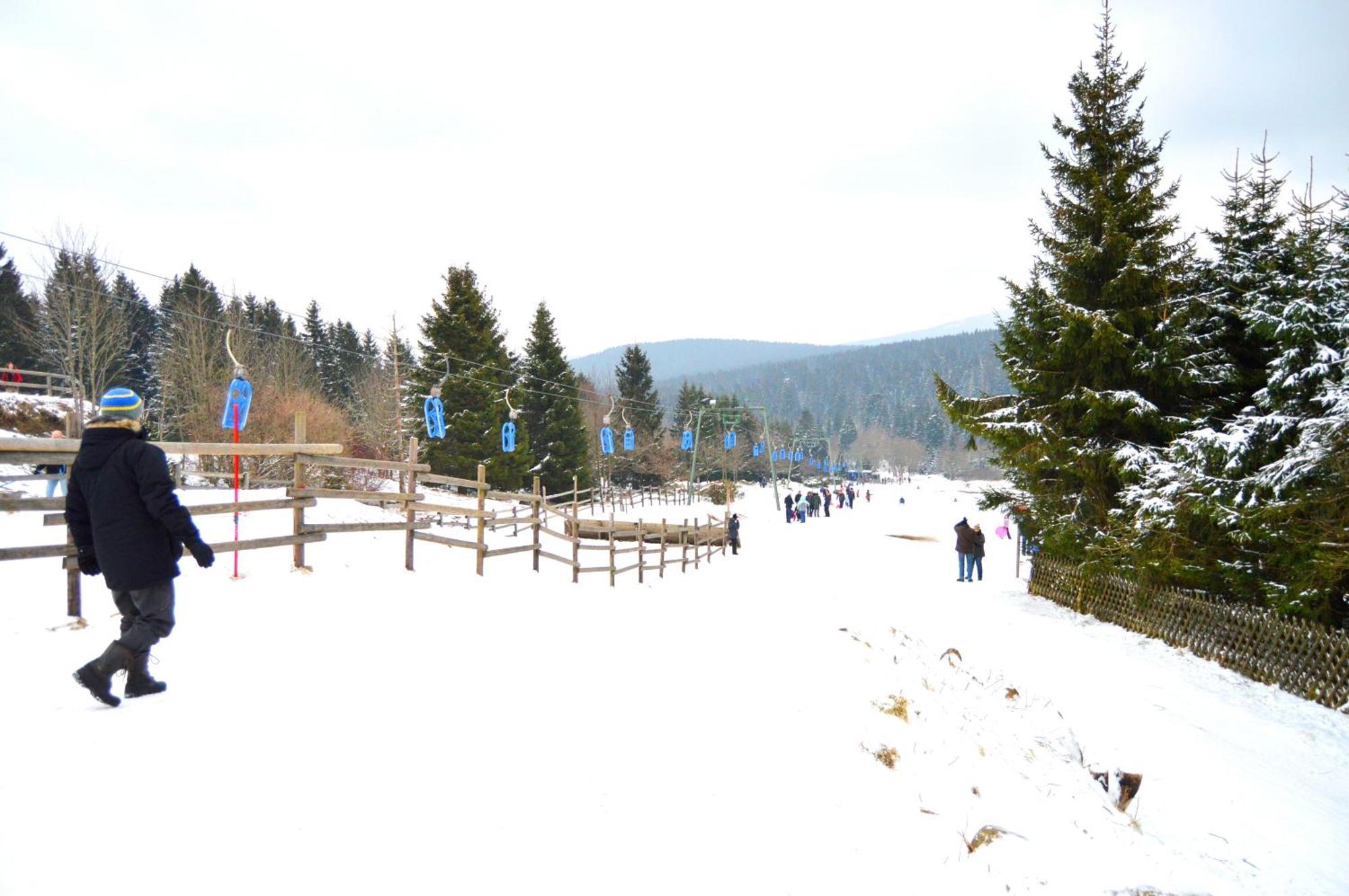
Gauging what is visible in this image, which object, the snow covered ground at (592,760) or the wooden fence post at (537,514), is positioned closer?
the snow covered ground at (592,760)

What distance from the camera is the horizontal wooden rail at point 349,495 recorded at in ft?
26.5

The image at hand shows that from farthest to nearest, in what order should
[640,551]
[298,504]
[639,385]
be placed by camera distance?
[639,385]
[640,551]
[298,504]

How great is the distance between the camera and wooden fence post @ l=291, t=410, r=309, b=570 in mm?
8070

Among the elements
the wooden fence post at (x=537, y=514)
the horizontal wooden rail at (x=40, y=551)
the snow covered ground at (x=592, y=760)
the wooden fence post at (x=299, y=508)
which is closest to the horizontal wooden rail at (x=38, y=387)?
the snow covered ground at (x=592, y=760)

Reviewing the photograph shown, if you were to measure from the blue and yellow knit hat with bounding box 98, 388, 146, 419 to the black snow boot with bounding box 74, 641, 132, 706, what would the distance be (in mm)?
1331

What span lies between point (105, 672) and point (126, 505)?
0.97 meters

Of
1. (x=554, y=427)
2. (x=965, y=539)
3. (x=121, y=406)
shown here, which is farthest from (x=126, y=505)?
(x=554, y=427)

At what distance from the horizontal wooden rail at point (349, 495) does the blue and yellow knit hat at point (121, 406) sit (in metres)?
3.70

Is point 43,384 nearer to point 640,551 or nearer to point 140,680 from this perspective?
point 640,551

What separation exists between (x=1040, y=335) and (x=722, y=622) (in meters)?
9.64

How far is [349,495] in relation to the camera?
888 centimetres

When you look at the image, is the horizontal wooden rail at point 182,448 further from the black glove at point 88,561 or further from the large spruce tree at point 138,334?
the large spruce tree at point 138,334

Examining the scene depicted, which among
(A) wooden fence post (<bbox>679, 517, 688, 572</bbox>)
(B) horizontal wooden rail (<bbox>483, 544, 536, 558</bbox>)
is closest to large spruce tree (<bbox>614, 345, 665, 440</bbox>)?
(A) wooden fence post (<bbox>679, 517, 688, 572</bbox>)

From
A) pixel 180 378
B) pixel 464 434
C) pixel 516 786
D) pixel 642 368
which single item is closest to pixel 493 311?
pixel 464 434
